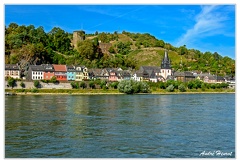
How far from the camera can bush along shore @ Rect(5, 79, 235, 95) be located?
33.5m

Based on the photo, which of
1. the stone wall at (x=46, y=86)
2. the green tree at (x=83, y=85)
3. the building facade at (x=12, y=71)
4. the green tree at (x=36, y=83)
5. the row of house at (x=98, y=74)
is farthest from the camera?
the row of house at (x=98, y=74)

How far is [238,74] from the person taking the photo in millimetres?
6516

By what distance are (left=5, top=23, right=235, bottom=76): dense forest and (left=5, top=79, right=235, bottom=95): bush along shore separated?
26.3 ft

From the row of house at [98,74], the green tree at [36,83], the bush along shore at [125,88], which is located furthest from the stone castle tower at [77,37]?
the green tree at [36,83]

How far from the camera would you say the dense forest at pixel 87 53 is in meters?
42.4

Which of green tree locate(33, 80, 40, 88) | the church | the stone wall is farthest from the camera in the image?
the church

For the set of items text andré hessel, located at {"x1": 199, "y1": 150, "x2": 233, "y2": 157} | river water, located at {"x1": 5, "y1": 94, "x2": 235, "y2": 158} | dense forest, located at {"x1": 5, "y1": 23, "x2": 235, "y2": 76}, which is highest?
dense forest, located at {"x1": 5, "y1": 23, "x2": 235, "y2": 76}

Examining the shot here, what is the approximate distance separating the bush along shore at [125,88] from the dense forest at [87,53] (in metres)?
8.02

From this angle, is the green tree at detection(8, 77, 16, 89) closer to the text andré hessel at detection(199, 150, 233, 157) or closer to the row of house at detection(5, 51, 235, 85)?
the row of house at detection(5, 51, 235, 85)

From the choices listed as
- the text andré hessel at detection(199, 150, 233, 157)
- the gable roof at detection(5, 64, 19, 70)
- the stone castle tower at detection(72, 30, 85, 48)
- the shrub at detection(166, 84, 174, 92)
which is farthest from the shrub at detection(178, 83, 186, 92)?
the text andré hessel at detection(199, 150, 233, 157)

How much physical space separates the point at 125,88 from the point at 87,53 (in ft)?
55.9

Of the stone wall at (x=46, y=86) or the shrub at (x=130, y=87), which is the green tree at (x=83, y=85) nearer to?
the stone wall at (x=46, y=86)

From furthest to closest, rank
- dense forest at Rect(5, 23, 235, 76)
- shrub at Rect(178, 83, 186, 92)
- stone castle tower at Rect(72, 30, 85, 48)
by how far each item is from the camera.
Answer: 1. stone castle tower at Rect(72, 30, 85, 48)
2. dense forest at Rect(5, 23, 235, 76)
3. shrub at Rect(178, 83, 186, 92)

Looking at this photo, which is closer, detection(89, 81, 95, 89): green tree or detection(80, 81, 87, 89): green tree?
detection(80, 81, 87, 89): green tree
